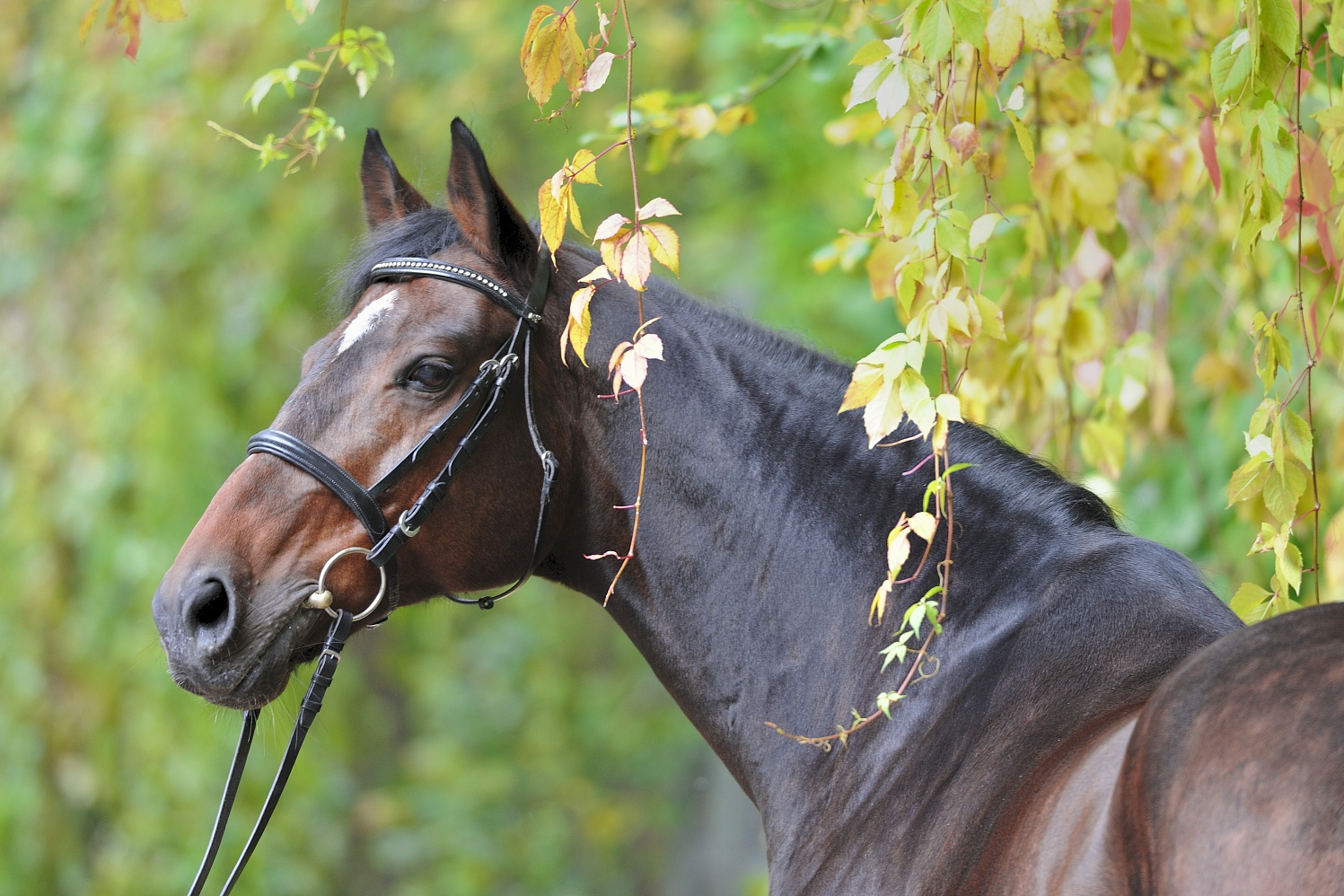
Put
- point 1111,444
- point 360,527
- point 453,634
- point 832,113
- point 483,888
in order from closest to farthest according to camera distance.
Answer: point 360,527
point 1111,444
point 832,113
point 483,888
point 453,634

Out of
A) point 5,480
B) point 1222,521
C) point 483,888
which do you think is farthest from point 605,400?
point 483,888

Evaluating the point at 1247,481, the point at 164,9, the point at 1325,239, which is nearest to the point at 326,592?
the point at 164,9

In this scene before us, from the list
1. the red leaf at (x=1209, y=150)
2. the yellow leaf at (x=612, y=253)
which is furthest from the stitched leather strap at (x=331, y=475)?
the red leaf at (x=1209, y=150)

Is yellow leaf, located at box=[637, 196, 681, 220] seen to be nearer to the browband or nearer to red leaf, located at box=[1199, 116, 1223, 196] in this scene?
the browband

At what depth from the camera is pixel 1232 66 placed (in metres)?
1.54

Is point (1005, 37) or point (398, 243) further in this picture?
point (398, 243)

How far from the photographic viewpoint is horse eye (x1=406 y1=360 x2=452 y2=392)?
6.14 ft

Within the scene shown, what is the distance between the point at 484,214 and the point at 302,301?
419cm

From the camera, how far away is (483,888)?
24.9 feet

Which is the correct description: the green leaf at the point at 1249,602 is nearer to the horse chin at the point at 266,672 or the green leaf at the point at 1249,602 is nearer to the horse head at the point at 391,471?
the horse head at the point at 391,471

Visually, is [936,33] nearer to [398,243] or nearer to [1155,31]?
[398,243]

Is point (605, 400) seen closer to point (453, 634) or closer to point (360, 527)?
point (360, 527)

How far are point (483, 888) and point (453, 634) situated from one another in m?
1.74

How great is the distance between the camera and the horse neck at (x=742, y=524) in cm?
181
